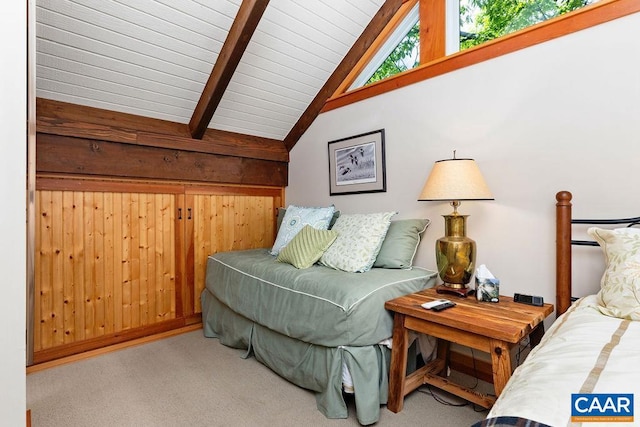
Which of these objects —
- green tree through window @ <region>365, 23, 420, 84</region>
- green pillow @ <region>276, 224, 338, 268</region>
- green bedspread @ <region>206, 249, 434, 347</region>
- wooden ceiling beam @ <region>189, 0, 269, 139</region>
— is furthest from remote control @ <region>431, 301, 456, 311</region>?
wooden ceiling beam @ <region>189, 0, 269, 139</region>

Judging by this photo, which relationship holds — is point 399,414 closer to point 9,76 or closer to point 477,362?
point 477,362

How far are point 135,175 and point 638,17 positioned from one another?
316 cm

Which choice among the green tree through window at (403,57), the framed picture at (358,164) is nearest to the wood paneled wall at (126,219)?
the framed picture at (358,164)

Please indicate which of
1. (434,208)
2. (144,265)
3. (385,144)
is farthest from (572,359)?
(144,265)

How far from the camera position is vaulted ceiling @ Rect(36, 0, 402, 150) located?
2045mm

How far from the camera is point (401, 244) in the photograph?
2283mm

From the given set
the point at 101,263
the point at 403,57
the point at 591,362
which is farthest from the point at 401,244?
the point at 101,263

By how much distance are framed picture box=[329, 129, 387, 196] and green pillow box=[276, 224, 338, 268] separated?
2.05ft

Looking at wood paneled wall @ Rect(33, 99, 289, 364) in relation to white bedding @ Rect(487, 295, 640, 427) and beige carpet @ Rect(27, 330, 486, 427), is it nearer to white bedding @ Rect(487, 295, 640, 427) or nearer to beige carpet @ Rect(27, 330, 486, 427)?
beige carpet @ Rect(27, 330, 486, 427)

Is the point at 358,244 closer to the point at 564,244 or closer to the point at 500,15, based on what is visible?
the point at 564,244

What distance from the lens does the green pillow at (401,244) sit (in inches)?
88.3

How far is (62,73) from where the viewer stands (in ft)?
7.07

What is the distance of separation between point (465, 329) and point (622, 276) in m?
0.61

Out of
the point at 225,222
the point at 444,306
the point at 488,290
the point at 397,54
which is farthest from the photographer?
the point at 225,222
